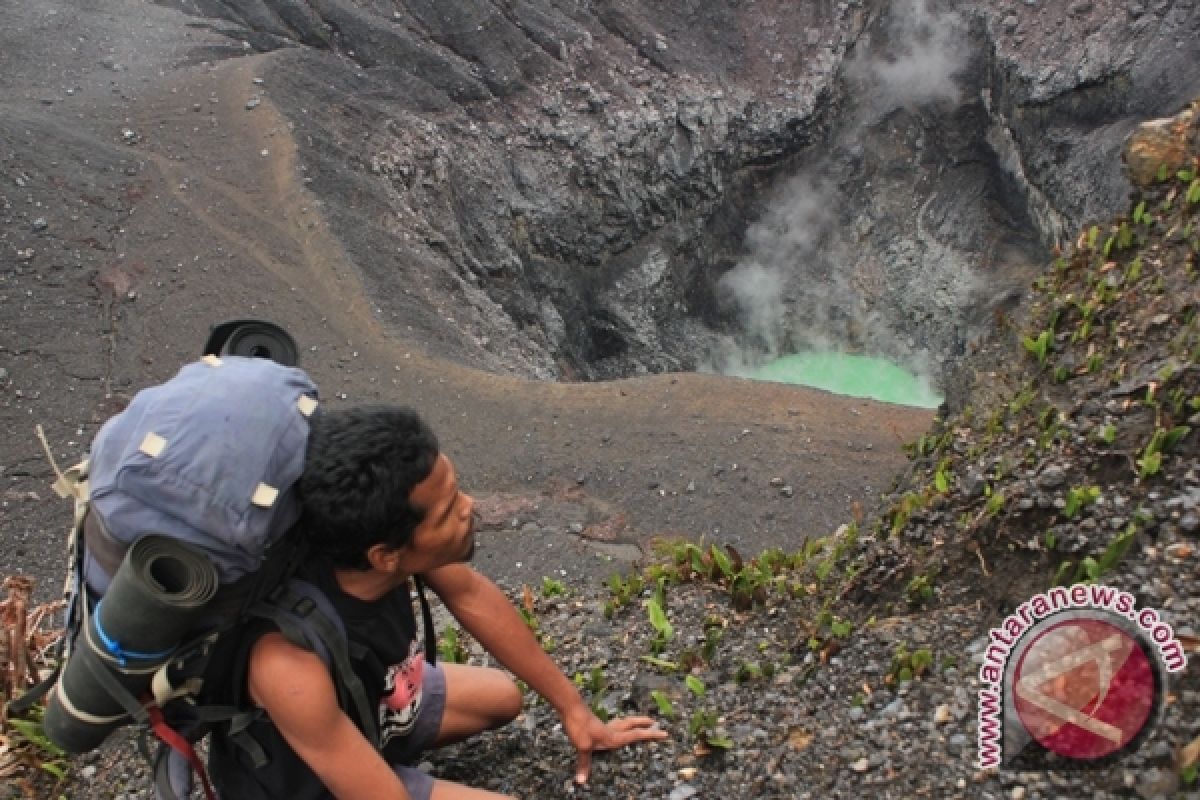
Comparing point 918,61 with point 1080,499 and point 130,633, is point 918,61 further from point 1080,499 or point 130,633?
point 130,633

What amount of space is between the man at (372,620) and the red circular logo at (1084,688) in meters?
1.71

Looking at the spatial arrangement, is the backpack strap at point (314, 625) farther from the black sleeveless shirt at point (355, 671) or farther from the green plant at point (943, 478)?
the green plant at point (943, 478)

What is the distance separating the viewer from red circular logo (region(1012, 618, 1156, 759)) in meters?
3.10

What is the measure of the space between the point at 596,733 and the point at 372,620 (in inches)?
46.5

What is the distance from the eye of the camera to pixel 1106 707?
3.12 m

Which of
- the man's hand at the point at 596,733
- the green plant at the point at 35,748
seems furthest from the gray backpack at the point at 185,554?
the green plant at the point at 35,748

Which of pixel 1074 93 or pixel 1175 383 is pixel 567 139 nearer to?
pixel 1074 93

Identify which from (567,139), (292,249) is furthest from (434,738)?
(567,139)

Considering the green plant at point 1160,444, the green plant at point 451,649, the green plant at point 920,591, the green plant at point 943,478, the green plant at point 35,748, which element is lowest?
the green plant at point 35,748

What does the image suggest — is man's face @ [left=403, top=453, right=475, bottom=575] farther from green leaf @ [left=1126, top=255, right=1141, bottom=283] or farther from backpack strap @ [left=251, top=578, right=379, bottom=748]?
green leaf @ [left=1126, top=255, right=1141, bottom=283]

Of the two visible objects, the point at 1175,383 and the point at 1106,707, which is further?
the point at 1175,383

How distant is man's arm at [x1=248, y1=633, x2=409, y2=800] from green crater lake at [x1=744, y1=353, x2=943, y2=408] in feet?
78.2

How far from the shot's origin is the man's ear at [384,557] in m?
3.00

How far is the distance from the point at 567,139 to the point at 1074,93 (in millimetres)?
12706
